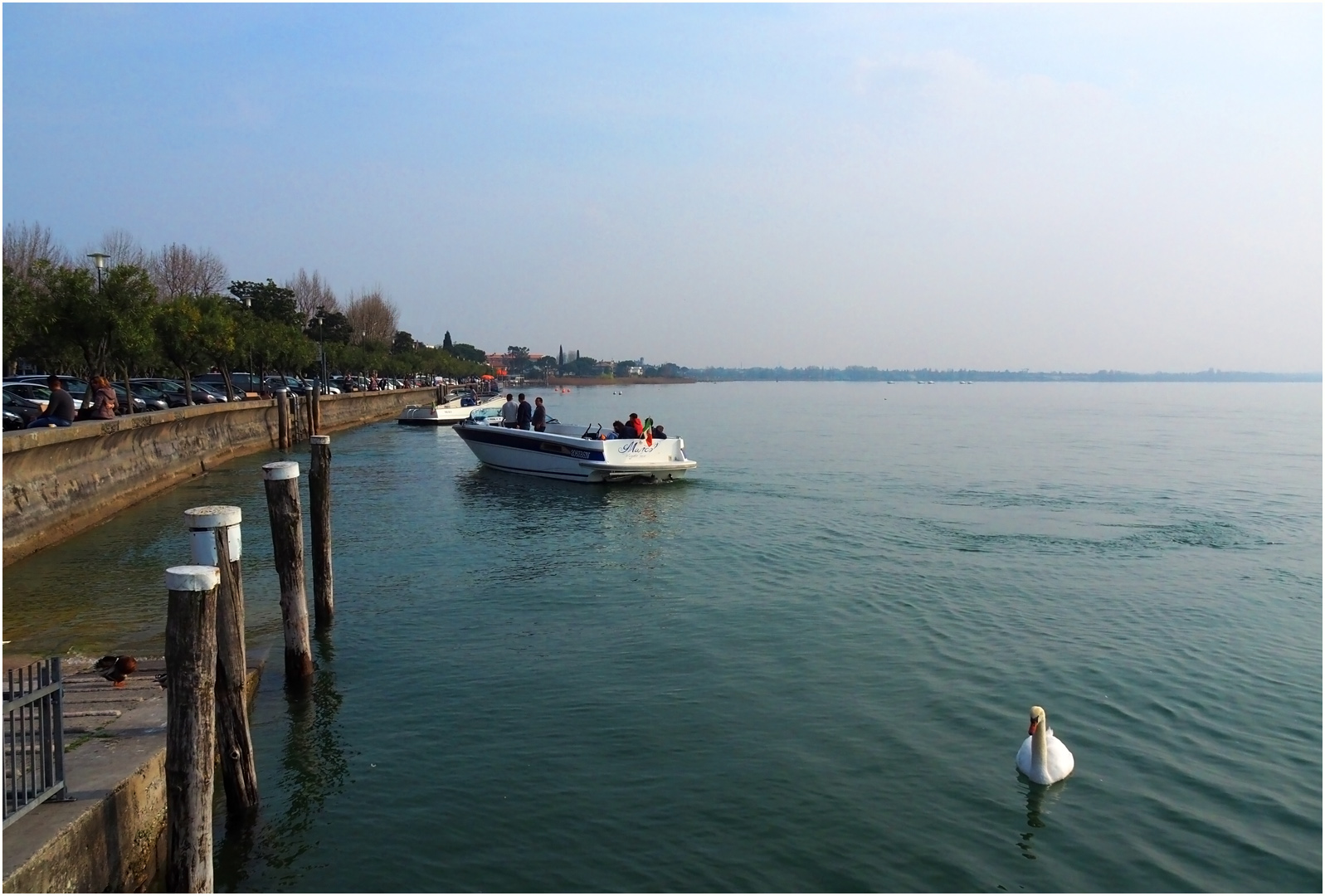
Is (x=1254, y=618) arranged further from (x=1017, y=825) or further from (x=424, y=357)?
(x=424, y=357)

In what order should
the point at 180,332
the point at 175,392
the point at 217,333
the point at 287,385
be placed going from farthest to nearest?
the point at 287,385, the point at 175,392, the point at 217,333, the point at 180,332

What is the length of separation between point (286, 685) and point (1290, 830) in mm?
8880

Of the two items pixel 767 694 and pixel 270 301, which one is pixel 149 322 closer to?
pixel 767 694

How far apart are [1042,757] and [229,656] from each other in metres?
6.35

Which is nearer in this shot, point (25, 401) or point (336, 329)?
point (25, 401)

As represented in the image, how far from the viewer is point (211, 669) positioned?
618cm

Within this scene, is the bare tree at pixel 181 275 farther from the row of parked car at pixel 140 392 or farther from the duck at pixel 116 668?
the duck at pixel 116 668

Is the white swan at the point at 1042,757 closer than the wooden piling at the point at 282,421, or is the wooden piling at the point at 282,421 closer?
the white swan at the point at 1042,757

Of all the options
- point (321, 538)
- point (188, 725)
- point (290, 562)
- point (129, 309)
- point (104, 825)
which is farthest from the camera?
point (129, 309)

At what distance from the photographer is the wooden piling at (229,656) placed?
7.15 metres

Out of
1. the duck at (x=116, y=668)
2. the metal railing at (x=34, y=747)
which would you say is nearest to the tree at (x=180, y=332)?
the duck at (x=116, y=668)

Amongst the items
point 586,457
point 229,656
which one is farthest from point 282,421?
point 229,656

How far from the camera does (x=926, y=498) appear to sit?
1014 inches

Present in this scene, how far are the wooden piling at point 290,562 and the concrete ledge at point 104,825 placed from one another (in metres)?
2.66
